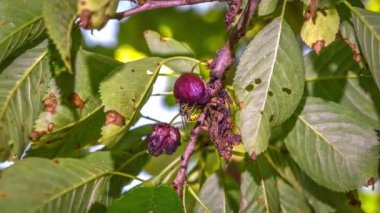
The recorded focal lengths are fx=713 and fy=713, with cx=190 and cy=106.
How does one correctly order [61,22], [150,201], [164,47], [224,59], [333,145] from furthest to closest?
1. [164,47]
2. [333,145]
3. [224,59]
4. [150,201]
5. [61,22]

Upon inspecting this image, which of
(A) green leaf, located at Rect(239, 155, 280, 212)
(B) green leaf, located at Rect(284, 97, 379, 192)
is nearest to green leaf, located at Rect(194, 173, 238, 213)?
(A) green leaf, located at Rect(239, 155, 280, 212)

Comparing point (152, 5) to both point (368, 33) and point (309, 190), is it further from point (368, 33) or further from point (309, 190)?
point (309, 190)

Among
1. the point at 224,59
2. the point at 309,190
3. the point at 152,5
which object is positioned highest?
the point at 152,5

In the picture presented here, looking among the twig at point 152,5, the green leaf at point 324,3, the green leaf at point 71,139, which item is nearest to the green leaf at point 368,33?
the green leaf at point 324,3

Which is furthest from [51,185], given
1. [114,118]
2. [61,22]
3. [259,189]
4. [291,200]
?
[291,200]

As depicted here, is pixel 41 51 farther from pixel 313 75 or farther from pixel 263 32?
pixel 313 75

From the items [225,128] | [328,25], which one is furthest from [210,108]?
[328,25]

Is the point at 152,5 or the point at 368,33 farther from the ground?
the point at 152,5

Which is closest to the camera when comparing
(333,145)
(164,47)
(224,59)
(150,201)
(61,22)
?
(61,22)
